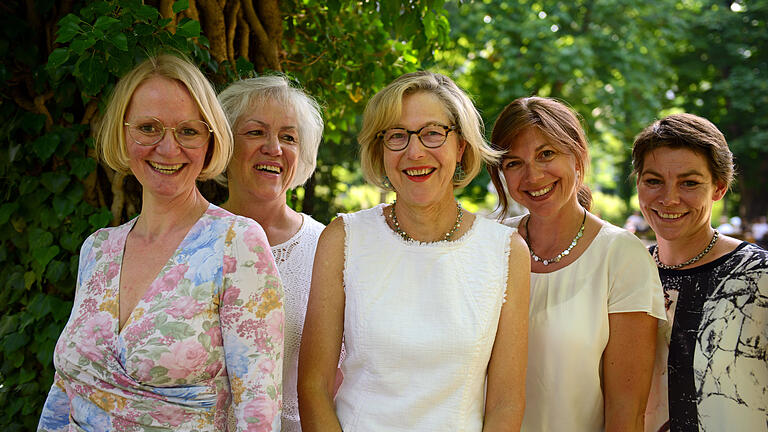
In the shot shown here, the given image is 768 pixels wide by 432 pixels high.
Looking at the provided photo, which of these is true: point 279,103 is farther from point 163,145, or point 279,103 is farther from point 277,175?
point 163,145

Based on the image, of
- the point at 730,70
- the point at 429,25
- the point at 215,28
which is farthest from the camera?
the point at 730,70

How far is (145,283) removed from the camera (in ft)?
6.20

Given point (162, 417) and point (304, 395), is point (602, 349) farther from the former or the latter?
point (162, 417)

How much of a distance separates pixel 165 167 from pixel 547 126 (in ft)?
4.43

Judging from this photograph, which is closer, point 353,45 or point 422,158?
point 422,158

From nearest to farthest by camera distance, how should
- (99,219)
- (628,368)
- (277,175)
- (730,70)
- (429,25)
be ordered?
(628,368)
(277,175)
(99,219)
(429,25)
(730,70)

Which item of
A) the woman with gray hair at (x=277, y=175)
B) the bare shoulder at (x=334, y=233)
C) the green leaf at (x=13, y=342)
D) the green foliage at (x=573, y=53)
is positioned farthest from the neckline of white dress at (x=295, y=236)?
the green foliage at (x=573, y=53)

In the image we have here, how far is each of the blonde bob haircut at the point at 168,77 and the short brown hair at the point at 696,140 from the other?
1.69 meters

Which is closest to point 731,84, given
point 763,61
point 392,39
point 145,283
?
point 763,61

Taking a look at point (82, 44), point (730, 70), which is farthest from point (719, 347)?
point (730, 70)

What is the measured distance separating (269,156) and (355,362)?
2.94 feet

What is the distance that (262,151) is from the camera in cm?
250

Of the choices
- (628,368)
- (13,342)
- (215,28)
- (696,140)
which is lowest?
(13,342)

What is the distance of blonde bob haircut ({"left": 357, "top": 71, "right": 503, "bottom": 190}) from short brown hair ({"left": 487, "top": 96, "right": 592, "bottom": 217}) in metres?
0.18
